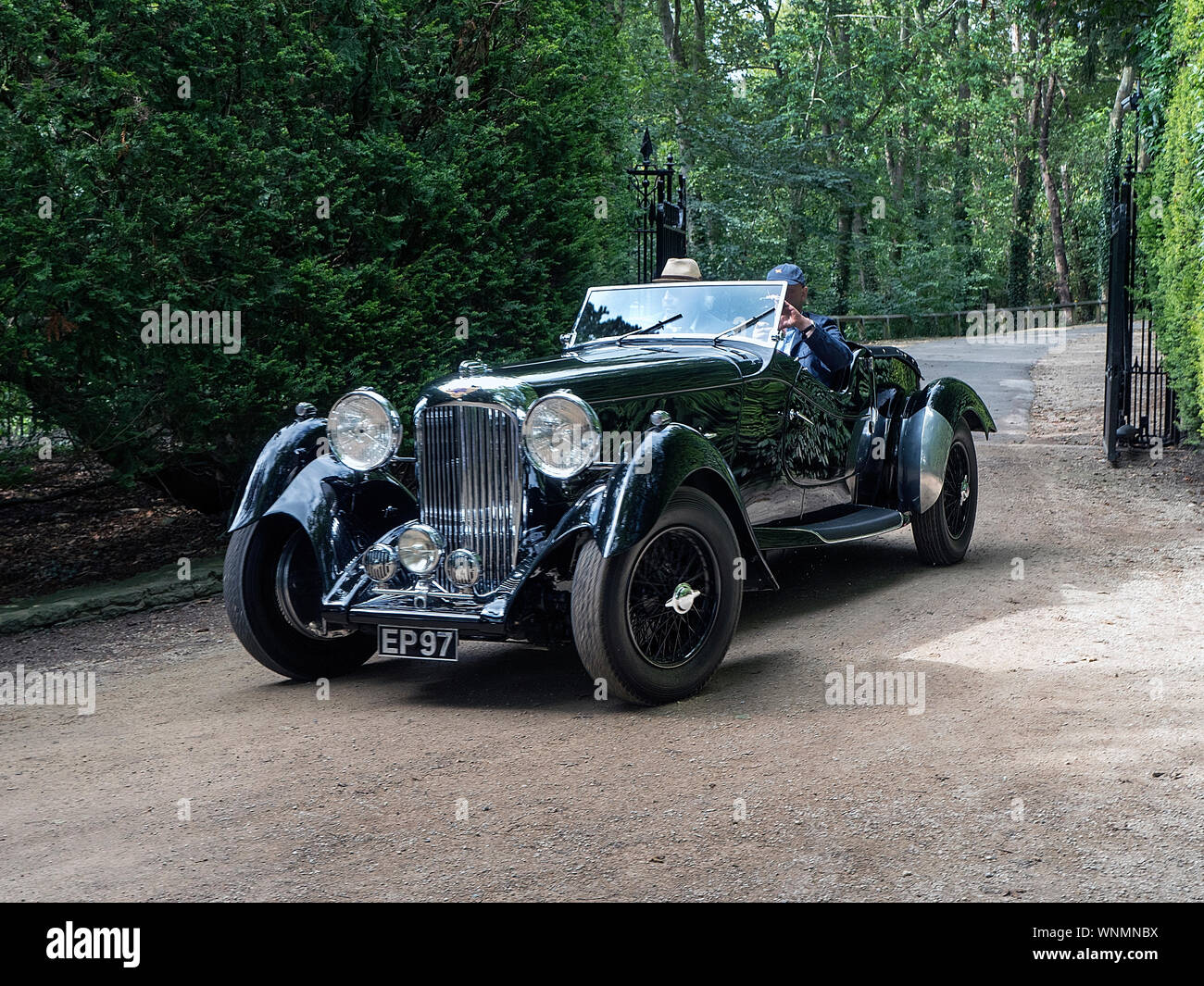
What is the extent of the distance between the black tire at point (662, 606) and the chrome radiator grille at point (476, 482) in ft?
1.80

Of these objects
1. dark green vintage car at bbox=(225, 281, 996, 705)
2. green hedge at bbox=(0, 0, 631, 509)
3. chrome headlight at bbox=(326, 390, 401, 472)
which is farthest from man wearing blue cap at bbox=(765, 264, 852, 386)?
green hedge at bbox=(0, 0, 631, 509)

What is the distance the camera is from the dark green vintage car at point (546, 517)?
5051mm

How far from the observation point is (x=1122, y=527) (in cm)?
907

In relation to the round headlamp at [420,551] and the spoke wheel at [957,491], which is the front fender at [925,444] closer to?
the spoke wheel at [957,491]

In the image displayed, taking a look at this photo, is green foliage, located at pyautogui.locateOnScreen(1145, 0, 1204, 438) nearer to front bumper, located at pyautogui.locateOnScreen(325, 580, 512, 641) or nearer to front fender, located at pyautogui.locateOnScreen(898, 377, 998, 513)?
front fender, located at pyautogui.locateOnScreen(898, 377, 998, 513)

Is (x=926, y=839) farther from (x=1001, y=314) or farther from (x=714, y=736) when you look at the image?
(x=1001, y=314)

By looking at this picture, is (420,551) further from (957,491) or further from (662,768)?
(957,491)

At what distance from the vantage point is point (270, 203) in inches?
306

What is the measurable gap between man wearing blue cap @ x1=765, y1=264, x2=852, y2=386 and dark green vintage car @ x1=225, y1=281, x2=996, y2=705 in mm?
248

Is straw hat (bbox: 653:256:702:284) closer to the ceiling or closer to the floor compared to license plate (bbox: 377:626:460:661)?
closer to the ceiling

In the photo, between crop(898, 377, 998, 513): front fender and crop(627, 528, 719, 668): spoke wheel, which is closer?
crop(627, 528, 719, 668): spoke wheel

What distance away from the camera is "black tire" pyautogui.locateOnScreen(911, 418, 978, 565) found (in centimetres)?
779

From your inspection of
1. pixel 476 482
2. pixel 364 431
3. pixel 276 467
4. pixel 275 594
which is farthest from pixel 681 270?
pixel 275 594

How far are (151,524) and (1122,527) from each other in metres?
7.34
